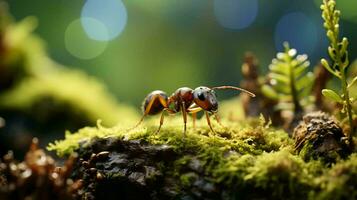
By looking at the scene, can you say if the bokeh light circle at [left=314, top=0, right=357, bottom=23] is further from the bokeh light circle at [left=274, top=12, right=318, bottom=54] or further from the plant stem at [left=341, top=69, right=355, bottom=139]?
the plant stem at [left=341, top=69, right=355, bottom=139]

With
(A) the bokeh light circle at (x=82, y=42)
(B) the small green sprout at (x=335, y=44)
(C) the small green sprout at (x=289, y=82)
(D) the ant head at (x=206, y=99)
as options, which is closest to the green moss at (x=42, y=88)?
(C) the small green sprout at (x=289, y=82)

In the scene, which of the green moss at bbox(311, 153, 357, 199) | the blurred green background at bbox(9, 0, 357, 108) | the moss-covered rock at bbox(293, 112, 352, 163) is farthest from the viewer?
the blurred green background at bbox(9, 0, 357, 108)

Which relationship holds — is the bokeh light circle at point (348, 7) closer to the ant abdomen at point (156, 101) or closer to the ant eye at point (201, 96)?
the ant abdomen at point (156, 101)

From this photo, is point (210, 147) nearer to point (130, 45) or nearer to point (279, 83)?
point (279, 83)

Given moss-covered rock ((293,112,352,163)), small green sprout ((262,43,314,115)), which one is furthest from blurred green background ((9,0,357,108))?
moss-covered rock ((293,112,352,163))

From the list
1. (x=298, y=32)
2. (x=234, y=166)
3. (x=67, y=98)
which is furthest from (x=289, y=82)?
(x=298, y=32)

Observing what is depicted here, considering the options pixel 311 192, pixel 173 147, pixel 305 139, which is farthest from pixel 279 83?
pixel 311 192

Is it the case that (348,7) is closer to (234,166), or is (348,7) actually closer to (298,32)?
(298,32)

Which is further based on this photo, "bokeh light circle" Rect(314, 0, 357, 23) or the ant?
"bokeh light circle" Rect(314, 0, 357, 23)
